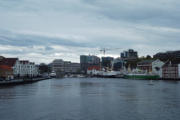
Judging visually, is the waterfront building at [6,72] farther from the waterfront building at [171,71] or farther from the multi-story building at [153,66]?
the multi-story building at [153,66]

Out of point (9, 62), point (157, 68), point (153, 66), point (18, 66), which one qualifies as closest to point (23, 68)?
point (18, 66)

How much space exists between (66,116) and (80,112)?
2.01 metres

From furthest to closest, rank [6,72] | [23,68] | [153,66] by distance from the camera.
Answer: [153,66] → [23,68] → [6,72]

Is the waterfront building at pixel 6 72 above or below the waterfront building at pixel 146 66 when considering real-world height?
below

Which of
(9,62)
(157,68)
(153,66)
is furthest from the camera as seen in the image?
(153,66)

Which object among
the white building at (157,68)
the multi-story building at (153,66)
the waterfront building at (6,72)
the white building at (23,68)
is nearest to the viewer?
the waterfront building at (6,72)

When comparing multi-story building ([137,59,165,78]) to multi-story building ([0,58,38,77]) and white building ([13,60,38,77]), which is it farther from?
multi-story building ([0,58,38,77])

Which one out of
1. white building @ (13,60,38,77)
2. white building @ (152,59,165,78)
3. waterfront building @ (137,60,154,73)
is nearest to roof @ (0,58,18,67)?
white building @ (13,60,38,77)

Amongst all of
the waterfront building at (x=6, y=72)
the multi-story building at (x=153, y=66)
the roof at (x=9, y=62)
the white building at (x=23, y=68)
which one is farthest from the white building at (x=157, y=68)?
the waterfront building at (x=6, y=72)

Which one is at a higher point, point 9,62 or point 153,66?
point 9,62

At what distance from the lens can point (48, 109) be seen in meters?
24.1

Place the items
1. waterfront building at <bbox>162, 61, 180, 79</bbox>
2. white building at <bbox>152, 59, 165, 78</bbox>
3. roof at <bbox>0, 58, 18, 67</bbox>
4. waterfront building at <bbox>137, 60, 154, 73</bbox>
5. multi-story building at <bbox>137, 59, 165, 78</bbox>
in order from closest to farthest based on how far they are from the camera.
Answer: roof at <bbox>0, 58, 18, 67</bbox> < waterfront building at <bbox>162, 61, 180, 79</bbox> < white building at <bbox>152, 59, 165, 78</bbox> < multi-story building at <bbox>137, 59, 165, 78</bbox> < waterfront building at <bbox>137, 60, 154, 73</bbox>

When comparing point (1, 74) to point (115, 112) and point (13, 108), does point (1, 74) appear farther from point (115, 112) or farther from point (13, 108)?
point (115, 112)

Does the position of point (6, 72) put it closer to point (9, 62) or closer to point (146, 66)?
point (9, 62)
